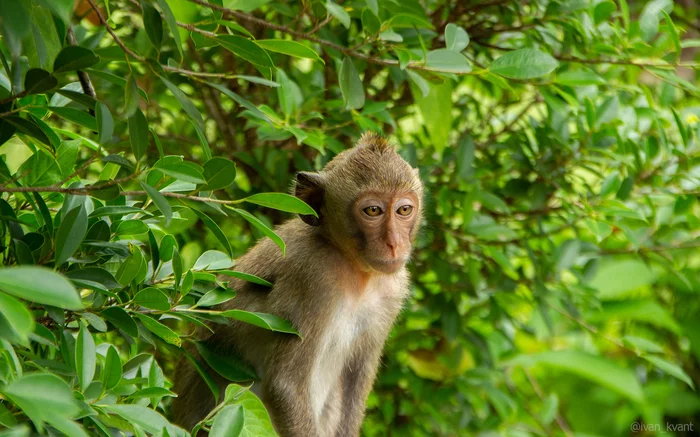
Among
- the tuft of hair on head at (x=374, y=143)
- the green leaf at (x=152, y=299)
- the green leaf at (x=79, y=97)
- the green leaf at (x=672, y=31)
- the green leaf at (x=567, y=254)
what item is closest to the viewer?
the green leaf at (x=79, y=97)

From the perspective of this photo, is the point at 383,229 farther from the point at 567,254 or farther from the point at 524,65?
the point at 567,254

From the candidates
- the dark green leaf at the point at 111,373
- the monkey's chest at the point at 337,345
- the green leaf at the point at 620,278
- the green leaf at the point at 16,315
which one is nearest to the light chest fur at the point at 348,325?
the monkey's chest at the point at 337,345

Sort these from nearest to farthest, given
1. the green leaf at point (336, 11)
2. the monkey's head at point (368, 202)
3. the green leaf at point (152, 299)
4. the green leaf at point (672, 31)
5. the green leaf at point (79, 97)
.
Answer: the green leaf at point (79, 97) → the green leaf at point (152, 299) → the green leaf at point (336, 11) → the green leaf at point (672, 31) → the monkey's head at point (368, 202)

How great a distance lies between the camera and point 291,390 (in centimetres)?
322

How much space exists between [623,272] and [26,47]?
20.5 feet

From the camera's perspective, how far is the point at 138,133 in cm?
188

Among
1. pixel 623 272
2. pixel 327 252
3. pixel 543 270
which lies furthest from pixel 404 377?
pixel 623 272

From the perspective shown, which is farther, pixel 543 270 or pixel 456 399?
pixel 456 399

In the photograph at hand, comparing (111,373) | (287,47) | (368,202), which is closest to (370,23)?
(287,47)

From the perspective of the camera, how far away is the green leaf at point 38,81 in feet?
5.58

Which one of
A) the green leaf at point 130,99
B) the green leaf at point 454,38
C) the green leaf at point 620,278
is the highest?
the green leaf at point 130,99

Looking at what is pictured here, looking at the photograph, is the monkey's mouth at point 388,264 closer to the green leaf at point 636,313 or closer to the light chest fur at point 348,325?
the light chest fur at point 348,325

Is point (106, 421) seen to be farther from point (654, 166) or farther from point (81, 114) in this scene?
point (654, 166)

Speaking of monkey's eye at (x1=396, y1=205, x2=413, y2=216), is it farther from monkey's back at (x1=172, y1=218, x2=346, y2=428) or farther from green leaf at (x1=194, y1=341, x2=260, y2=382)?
green leaf at (x1=194, y1=341, x2=260, y2=382)
